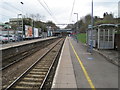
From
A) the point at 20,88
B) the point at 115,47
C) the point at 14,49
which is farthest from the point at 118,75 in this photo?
the point at 14,49

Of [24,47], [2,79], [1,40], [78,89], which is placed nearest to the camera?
[78,89]

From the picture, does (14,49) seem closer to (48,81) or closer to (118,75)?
(48,81)

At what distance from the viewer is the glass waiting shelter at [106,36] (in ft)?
65.8

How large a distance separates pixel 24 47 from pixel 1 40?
14660 millimetres

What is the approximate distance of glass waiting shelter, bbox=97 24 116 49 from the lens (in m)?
20.0

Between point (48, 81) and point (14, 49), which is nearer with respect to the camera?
point (48, 81)

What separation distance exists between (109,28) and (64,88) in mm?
15226

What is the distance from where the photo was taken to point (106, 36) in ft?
66.2

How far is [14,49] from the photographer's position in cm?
2150

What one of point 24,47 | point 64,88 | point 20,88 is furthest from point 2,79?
point 24,47

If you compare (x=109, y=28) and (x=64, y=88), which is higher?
(x=109, y=28)

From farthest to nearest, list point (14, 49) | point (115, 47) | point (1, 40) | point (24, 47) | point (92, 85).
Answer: point (1, 40) < point (24, 47) < point (14, 49) < point (115, 47) < point (92, 85)

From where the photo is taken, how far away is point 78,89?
20.9 feet

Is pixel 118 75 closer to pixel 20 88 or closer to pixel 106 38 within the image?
pixel 20 88
